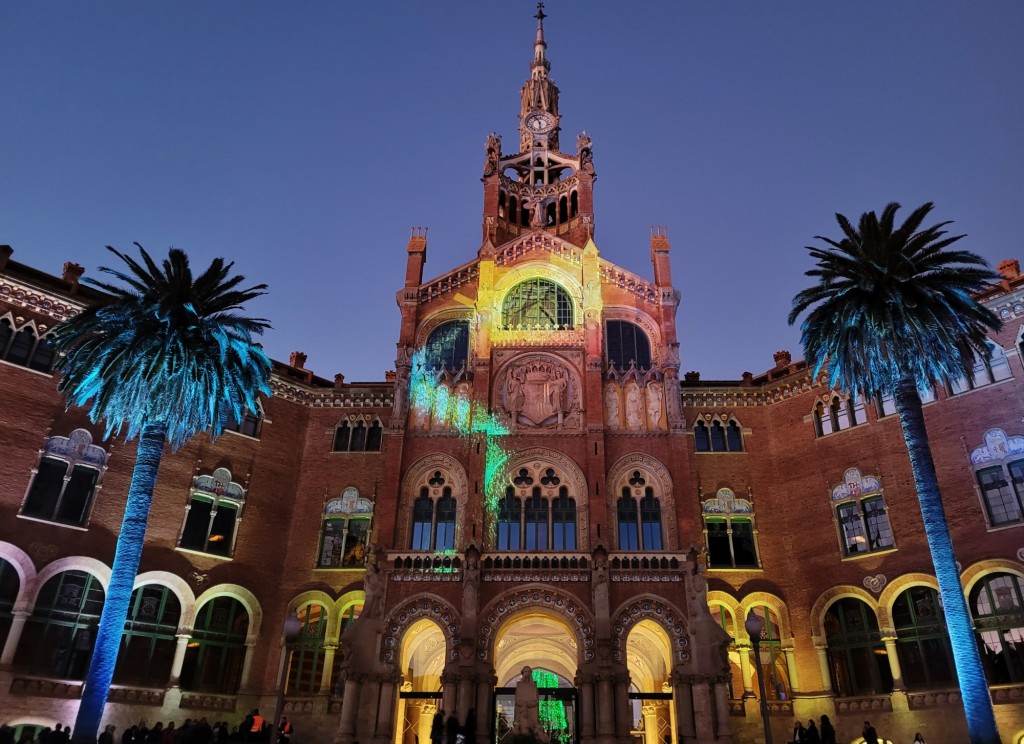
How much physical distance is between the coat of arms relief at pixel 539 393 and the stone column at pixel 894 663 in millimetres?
15833

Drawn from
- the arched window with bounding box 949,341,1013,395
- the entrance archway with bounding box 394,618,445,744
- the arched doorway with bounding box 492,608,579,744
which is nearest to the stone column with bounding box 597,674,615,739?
the arched doorway with bounding box 492,608,579,744

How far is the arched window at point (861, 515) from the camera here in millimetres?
33581

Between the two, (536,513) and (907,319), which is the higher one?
(907,319)

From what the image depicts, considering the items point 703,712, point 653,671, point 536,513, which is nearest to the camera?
point 703,712

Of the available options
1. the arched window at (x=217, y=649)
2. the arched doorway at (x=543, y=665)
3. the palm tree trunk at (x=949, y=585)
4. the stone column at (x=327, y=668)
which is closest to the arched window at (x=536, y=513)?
the arched doorway at (x=543, y=665)

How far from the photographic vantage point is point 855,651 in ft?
108

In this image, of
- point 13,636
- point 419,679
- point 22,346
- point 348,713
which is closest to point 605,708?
point 348,713

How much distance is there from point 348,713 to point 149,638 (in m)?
9.28

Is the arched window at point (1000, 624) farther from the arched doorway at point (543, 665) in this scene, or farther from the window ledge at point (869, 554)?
the arched doorway at point (543, 665)

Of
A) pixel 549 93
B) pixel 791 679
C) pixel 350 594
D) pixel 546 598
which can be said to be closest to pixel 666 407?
pixel 546 598

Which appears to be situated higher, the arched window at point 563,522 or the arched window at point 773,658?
the arched window at point 563,522

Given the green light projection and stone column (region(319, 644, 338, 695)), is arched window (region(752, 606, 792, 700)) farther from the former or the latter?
stone column (region(319, 644, 338, 695))

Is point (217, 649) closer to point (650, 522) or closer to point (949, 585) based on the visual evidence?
point (650, 522)

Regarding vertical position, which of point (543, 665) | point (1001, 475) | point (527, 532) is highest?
point (1001, 475)
